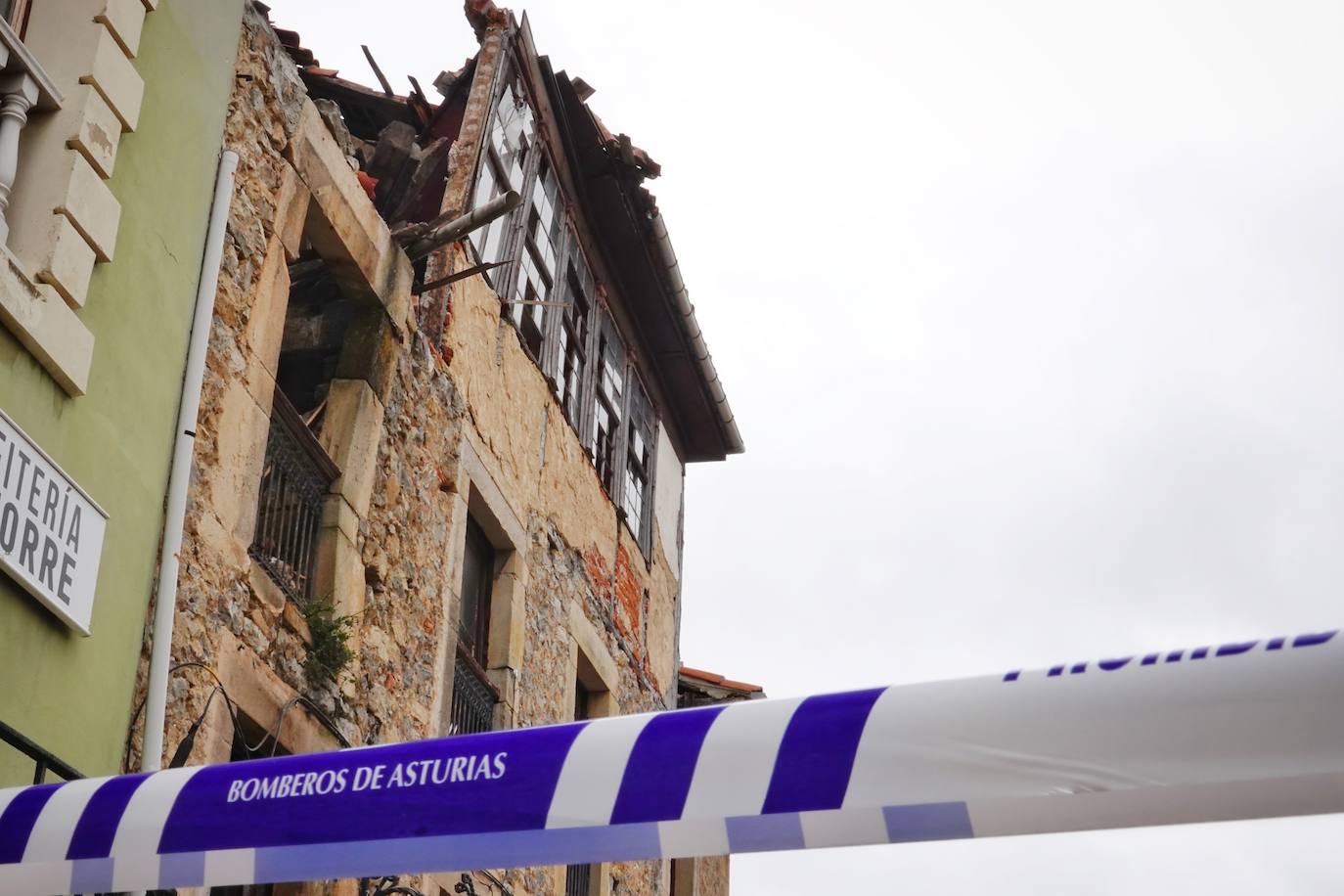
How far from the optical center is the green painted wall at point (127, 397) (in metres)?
5.63

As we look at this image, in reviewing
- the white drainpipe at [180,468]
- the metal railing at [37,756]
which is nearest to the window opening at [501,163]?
the white drainpipe at [180,468]

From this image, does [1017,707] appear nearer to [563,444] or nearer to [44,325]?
[44,325]

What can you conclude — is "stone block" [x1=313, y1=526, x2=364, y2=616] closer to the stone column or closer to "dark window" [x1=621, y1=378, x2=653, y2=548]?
the stone column

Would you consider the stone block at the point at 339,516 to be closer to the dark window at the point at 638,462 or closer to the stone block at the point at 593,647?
the stone block at the point at 593,647

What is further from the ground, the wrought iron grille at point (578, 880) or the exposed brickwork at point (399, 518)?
the exposed brickwork at point (399, 518)

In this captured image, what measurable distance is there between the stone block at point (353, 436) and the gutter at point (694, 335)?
474 centimetres

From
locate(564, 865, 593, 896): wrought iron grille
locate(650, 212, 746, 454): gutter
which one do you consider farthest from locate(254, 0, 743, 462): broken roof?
locate(564, 865, 593, 896): wrought iron grille

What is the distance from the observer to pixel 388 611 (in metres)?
8.48

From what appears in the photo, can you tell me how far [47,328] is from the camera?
5.86 m

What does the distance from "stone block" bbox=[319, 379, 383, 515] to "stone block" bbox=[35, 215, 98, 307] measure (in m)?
2.20

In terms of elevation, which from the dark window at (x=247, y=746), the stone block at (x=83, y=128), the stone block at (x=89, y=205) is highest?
the stone block at (x=83, y=128)

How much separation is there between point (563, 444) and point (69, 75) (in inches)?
226

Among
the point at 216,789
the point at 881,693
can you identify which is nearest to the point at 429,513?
the point at 216,789

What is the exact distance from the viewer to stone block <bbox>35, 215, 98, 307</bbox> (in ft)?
19.5
